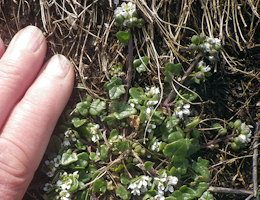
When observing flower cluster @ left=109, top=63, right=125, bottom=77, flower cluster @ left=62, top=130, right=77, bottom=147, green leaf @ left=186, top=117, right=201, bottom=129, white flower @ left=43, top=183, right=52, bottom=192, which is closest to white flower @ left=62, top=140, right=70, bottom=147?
flower cluster @ left=62, top=130, right=77, bottom=147

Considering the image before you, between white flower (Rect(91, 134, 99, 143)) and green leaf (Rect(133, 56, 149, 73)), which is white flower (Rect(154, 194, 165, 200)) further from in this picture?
green leaf (Rect(133, 56, 149, 73))

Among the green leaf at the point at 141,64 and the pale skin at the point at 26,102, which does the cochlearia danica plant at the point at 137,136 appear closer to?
the green leaf at the point at 141,64

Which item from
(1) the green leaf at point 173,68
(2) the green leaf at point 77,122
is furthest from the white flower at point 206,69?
(2) the green leaf at point 77,122

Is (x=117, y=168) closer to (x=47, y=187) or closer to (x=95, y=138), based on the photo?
(x=95, y=138)

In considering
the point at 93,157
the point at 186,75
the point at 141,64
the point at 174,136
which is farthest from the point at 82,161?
the point at 186,75

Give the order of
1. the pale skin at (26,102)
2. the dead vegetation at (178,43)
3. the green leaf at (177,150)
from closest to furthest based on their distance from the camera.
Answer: the pale skin at (26,102) → the green leaf at (177,150) → the dead vegetation at (178,43)
